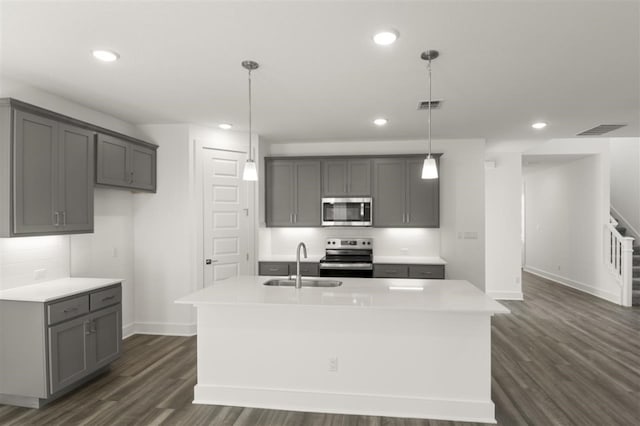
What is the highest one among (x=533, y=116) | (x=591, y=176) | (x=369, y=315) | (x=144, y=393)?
(x=533, y=116)

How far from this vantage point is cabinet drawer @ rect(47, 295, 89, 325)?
295cm

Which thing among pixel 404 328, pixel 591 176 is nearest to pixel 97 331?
pixel 404 328

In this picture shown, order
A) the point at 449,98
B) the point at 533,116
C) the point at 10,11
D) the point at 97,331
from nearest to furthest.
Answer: the point at 10,11
the point at 97,331
the point at 449,98
the point at 533,116

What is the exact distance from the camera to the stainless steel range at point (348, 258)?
5.13 meters

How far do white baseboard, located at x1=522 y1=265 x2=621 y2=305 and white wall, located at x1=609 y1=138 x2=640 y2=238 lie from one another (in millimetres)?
1406

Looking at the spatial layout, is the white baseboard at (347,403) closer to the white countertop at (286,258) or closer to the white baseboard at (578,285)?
the white countertop at (286,258)

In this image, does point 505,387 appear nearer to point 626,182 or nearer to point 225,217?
point 225,217

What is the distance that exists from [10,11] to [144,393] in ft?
9.60

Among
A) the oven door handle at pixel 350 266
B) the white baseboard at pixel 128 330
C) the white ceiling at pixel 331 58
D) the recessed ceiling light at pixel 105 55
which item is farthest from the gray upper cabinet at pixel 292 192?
the recessed ceiling light at pixel 105 55

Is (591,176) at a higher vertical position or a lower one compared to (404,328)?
higher

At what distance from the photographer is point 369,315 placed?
289 centimetres

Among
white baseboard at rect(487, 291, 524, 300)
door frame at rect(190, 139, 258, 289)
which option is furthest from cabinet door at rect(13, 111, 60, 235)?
white baseboard at rect(487, 291, 524, 300)

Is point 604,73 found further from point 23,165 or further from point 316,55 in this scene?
point 23,165

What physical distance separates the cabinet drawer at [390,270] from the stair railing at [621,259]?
12.7 feet
